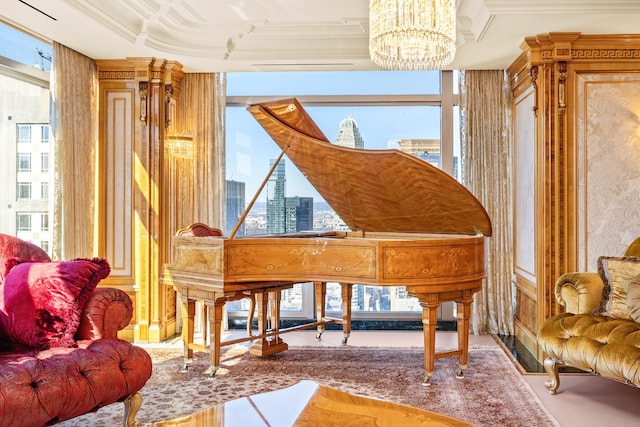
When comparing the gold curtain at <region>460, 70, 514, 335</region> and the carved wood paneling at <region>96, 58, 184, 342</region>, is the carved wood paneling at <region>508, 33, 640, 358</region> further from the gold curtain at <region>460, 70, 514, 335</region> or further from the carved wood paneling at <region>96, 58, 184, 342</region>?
the carved wood paneling at <region>96, 58, 184, 342</region>

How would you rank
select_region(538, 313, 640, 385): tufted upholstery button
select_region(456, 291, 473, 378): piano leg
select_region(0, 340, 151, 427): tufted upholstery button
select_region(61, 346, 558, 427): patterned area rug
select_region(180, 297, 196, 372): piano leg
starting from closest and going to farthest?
select_region(0, 340, 151, 427): tufted upholstery button → select_region(538, 313, 640, 385): tufted upholstery button → select_region(61, 346, 558, 427): patterned area rug → select_region(456, 291, 473, 378): piano leg → select_region(180, 297, 196, 372): piano leg

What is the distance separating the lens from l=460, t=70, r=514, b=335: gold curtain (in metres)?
4.99

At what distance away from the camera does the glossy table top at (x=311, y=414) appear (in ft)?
5.94

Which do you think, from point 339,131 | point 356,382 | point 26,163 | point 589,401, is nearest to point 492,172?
point 339,131

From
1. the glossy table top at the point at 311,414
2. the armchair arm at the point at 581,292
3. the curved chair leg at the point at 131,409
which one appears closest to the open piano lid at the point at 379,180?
the armchair arm at the point at 581,292

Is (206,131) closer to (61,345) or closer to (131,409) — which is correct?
(61,345)

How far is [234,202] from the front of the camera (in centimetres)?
541

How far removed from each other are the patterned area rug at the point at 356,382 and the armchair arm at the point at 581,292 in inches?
25.1

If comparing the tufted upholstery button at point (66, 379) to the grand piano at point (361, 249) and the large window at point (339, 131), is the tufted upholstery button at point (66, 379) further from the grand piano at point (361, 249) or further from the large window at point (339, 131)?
the large window at point (339, 131)

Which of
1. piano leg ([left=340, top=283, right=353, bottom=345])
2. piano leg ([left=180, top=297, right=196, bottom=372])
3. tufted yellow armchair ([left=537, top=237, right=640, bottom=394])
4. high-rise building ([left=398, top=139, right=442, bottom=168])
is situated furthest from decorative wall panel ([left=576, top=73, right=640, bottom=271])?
piano leg ([left=180, top=297, right=196, bottom=372])

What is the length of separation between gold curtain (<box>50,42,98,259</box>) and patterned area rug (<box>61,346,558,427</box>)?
1.18m

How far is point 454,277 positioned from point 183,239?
1.89m

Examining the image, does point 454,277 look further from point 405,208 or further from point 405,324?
point 405,324

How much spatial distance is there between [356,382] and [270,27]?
2.92 meters
